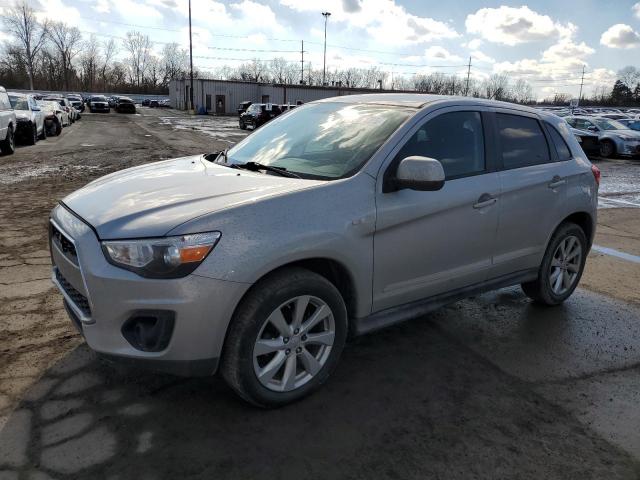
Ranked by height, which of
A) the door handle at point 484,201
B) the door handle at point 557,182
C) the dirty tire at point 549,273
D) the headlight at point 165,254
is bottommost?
the dirty tire at point 549,273

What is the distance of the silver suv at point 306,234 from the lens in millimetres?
2586

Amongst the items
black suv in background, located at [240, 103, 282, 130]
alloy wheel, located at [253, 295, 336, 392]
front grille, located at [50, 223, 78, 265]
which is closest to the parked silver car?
black suv in background, located at [240, 103, 282, 130]

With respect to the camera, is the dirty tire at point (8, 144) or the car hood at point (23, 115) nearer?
the dirty tire at point (8, 144)

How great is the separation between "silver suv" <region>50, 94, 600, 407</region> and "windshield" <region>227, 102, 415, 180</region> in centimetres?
2

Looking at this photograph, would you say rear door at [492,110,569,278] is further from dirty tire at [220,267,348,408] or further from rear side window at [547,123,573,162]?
dirty tire at [220,267,348,408]

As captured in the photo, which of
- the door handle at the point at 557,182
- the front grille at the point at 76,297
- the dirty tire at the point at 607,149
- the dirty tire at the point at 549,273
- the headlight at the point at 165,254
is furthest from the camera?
the dirty tire at the point at 607,149

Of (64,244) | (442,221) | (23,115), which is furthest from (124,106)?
(442,221)

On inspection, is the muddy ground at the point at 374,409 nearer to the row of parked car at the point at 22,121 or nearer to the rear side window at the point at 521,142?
the rear side window at the point at 521,142

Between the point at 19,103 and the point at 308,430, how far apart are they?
1877 centimetres

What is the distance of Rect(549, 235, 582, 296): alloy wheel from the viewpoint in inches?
183

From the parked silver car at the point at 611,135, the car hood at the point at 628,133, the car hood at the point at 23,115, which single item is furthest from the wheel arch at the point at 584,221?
the car hood at the point at 628,133

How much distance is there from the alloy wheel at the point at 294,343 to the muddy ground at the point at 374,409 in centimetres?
19

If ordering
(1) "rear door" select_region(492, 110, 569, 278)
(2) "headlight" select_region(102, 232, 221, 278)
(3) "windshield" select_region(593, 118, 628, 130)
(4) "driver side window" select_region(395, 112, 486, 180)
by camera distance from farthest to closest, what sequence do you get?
(3) "windshield" select_region(593, 118, 628, 130)
(1) "rear door" select_region(492, 110, 569, 278)
(4) "driver side window" select_region(395, 112, 486, 180)
(2) "headlight" select_region(102, 232, 221, 278)

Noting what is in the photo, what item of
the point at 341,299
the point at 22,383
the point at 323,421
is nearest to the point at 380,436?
the point at 323,421
